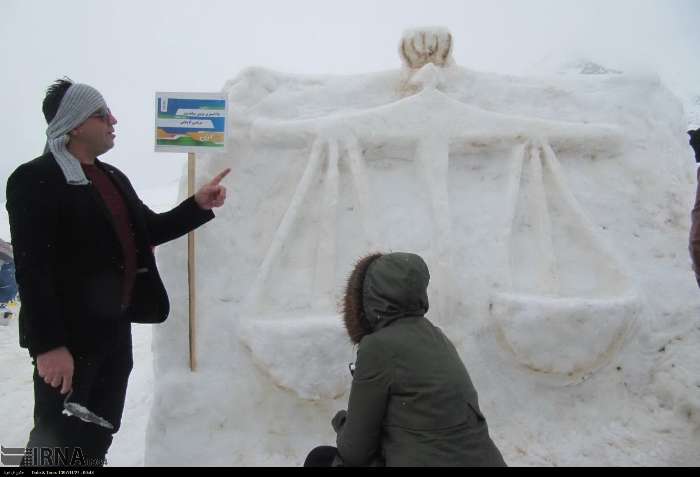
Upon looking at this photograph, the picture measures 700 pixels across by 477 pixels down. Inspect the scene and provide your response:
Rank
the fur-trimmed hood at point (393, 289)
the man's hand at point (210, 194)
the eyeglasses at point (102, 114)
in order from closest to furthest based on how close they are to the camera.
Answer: the fur-trimmed hood at point (393, 289), the eyeglasses at point (102, 114), the man's hand at point (210, 194)

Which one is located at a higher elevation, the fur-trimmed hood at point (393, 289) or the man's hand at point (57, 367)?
the fur-trimmed hood at point (393, 289)

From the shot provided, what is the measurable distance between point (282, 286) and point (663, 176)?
2.97 meters

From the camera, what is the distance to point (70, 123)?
84.7 inches

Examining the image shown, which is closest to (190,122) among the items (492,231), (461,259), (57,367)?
(57,367)

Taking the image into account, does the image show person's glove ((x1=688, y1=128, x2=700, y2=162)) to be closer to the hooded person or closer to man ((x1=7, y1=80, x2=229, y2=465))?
the hooded person

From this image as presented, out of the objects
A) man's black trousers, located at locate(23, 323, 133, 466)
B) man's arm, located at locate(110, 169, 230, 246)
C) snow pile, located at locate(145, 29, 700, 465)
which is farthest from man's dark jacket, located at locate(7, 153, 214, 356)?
snow pile, located at locate(145, 29, 700, 465)

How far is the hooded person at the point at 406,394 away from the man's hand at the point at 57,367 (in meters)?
1.07

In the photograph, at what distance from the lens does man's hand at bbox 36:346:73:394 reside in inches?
75.3

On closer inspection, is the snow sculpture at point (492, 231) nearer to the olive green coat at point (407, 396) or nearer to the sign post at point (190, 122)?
the sign post at point (190, 122)

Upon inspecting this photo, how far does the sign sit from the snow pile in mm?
416

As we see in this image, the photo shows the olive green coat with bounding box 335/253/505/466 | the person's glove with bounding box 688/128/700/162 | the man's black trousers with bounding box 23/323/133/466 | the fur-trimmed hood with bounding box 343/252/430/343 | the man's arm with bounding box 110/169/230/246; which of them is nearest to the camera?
the olive green coat with bounding box 335/253/505/466

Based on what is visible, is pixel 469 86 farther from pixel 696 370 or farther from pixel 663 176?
pixel 696 370

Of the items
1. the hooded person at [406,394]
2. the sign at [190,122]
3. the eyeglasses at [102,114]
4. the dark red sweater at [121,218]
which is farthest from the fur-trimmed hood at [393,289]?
the sign at [190,122]

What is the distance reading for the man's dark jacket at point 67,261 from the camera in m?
1.92
